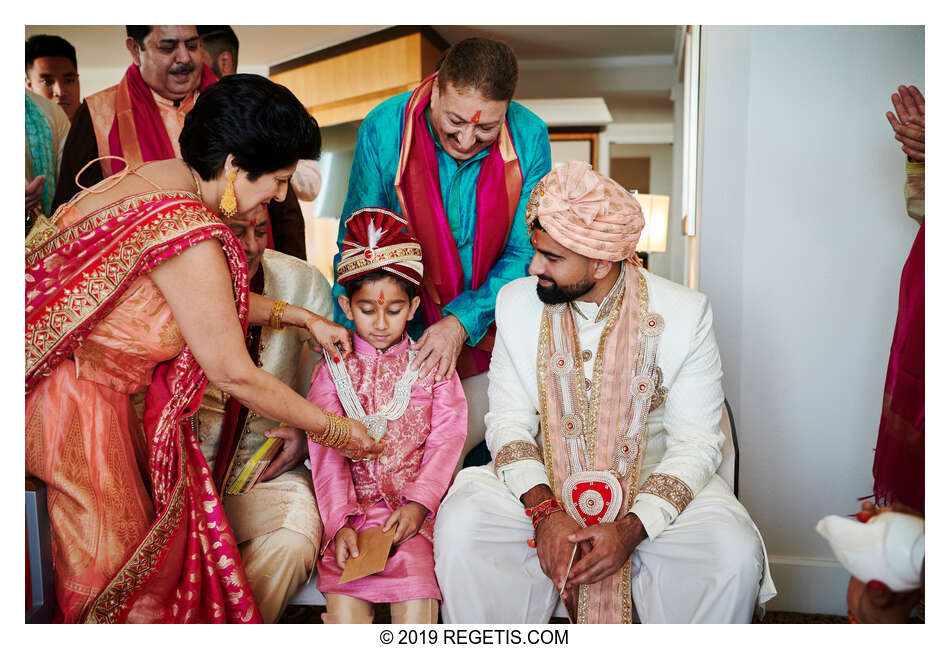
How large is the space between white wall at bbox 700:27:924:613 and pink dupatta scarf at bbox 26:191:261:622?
153 centimetres

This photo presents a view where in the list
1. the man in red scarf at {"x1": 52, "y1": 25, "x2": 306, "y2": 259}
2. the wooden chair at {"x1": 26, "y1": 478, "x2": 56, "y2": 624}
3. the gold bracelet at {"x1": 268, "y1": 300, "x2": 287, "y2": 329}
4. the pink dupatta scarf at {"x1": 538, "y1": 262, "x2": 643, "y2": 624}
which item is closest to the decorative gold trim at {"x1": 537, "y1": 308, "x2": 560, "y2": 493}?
the pink dupatta scarf at {"x1": 538, "y1": 262, "x2": 643, "y2": 624}

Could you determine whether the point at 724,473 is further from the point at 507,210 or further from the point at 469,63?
the point at 469,63

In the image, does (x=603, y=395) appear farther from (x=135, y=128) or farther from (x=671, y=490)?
(x=135, y=128)

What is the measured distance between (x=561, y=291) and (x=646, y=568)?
73cm

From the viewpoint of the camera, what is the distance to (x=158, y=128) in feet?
8.16

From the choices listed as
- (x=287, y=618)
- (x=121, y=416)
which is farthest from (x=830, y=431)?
(x=121, y=416)

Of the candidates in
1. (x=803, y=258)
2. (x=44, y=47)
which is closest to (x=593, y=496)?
(x=803, y=258)

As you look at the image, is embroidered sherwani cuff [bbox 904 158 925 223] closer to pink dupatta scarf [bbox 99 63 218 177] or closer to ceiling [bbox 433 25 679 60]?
A: ceiling [bbox 433 25 679 60]

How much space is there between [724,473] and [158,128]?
2.05 meters

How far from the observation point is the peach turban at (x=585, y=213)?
1.92m

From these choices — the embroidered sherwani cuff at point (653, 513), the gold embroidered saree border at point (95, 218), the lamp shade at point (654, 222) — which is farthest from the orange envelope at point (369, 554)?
the lamp shade at point (654, 222)

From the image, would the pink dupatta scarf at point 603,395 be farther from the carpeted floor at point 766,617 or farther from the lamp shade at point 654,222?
the lamp shade at point 654,222

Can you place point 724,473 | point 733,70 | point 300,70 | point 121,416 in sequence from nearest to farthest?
point 121,416, point 724,473, point 733,70, point 300,70

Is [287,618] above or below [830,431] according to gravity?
below
